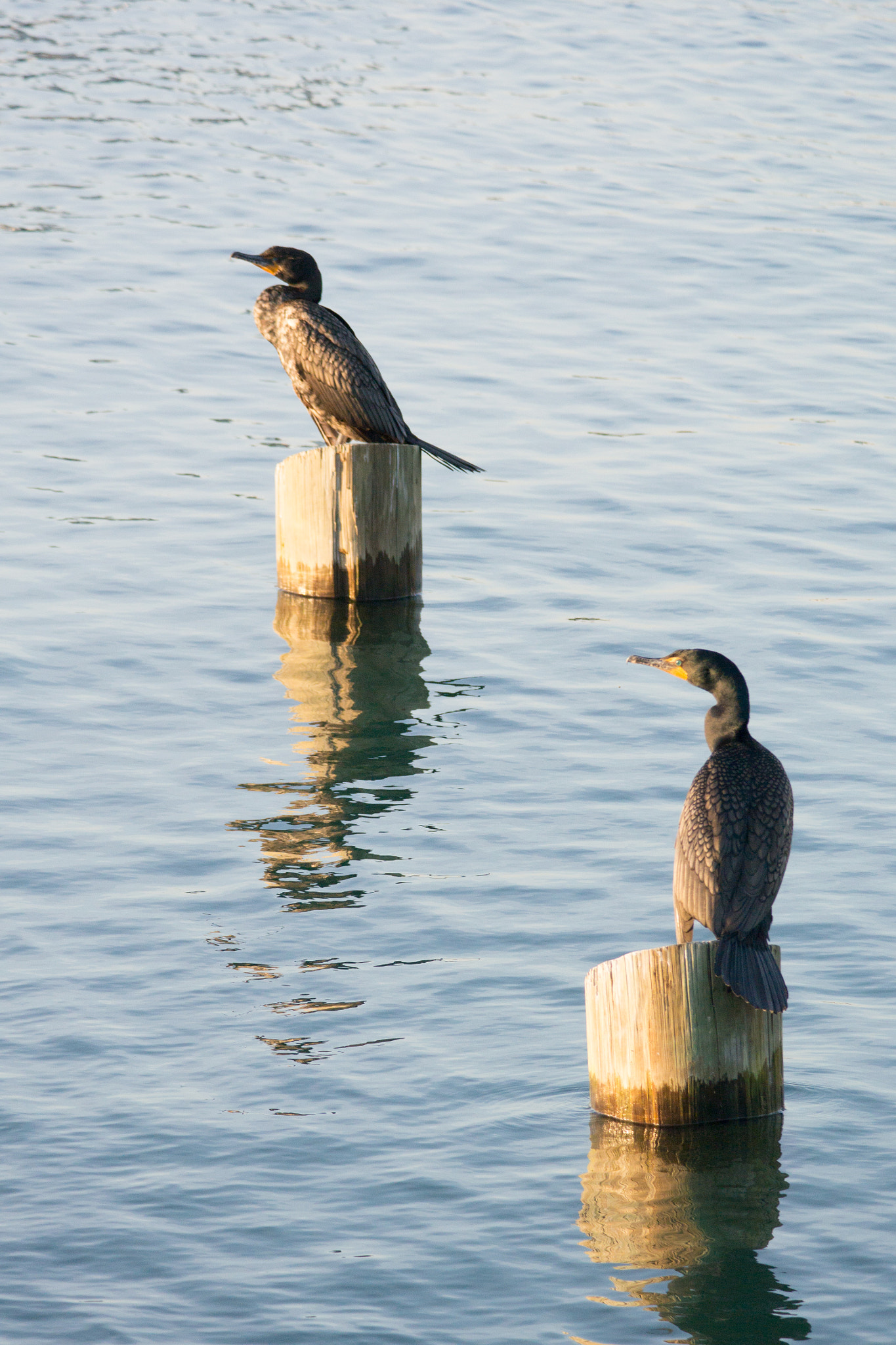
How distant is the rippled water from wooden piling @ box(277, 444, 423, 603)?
278 millimetres

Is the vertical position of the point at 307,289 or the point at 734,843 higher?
the point at 307,289

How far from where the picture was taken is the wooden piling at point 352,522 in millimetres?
10047

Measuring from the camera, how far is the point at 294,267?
10695 mm

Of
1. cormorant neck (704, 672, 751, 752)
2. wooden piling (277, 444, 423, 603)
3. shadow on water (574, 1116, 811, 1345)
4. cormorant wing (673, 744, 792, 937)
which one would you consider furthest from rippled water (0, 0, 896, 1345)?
cormorant neck (704, 672, 751, 752)

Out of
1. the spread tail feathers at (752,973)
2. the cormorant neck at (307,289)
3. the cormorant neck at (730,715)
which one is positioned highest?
the cormorant neck at (307,289)

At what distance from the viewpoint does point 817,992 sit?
6.54 m

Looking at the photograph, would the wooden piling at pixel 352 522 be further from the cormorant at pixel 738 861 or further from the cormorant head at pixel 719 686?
the cormorant at pixel 738 861

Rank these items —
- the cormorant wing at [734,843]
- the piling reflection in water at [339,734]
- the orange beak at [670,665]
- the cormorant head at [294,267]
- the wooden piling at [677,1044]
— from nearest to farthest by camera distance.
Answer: the wooden piling at [677,1044]
the cormorant wing at [734,843]
the orange beak at [670,665]
the piling reflection in water at [339,734]
the cormorant head at [294,267]

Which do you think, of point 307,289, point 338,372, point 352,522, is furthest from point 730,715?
point 307,289

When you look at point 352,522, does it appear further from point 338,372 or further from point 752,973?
point 752,973

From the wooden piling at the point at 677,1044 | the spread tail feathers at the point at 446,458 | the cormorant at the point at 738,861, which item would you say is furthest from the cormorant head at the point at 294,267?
the wooden piling at the point at 677,1044

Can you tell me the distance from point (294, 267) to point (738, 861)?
6.27 metres

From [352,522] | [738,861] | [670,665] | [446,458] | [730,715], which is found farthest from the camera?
[446,458]

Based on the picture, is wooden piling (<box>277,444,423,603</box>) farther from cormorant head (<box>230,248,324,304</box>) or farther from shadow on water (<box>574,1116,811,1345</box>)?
shadow on water (<box>574,1116,811,1345</box>)
